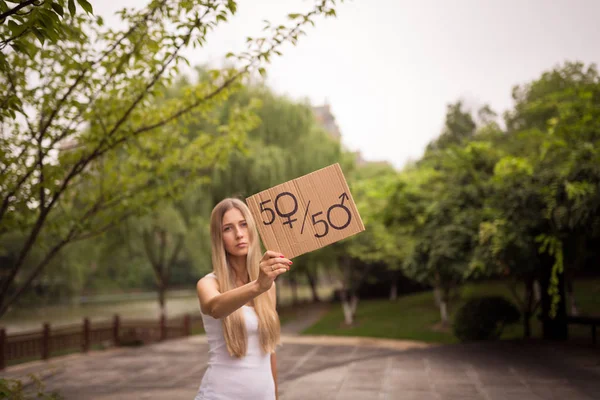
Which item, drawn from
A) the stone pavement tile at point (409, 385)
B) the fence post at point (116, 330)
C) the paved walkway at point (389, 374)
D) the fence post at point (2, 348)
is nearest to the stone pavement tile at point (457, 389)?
the paved walkway at point (389, 374)

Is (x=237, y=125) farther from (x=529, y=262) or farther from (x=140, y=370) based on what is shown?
(x=140, y=370)

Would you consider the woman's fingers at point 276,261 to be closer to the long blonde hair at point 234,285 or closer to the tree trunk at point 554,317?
the long blonde hair at point 234,285

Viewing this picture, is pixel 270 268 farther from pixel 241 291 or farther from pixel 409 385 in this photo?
pixel 409 385

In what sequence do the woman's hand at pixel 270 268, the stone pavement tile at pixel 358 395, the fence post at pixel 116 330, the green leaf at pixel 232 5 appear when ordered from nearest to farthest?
the woman's hand at pixel 270 268 → the green leaf at pixel 232 5 → the stone pavement tile at pixel 358 395 → the fence post at pixel 116 330

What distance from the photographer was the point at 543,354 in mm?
7586

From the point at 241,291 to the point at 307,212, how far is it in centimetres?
51

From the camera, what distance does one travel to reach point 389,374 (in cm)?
A: 673

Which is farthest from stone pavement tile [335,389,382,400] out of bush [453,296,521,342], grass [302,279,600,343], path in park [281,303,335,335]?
path in park [281,303,335,335]

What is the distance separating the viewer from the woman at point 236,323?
224cm

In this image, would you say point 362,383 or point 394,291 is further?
point 394,291

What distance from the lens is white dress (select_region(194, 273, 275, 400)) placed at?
2.24 meters

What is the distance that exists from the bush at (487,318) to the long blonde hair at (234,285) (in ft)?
29.2

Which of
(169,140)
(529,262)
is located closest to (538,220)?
(529,262)

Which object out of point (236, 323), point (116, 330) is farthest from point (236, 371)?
point (116, 330)
